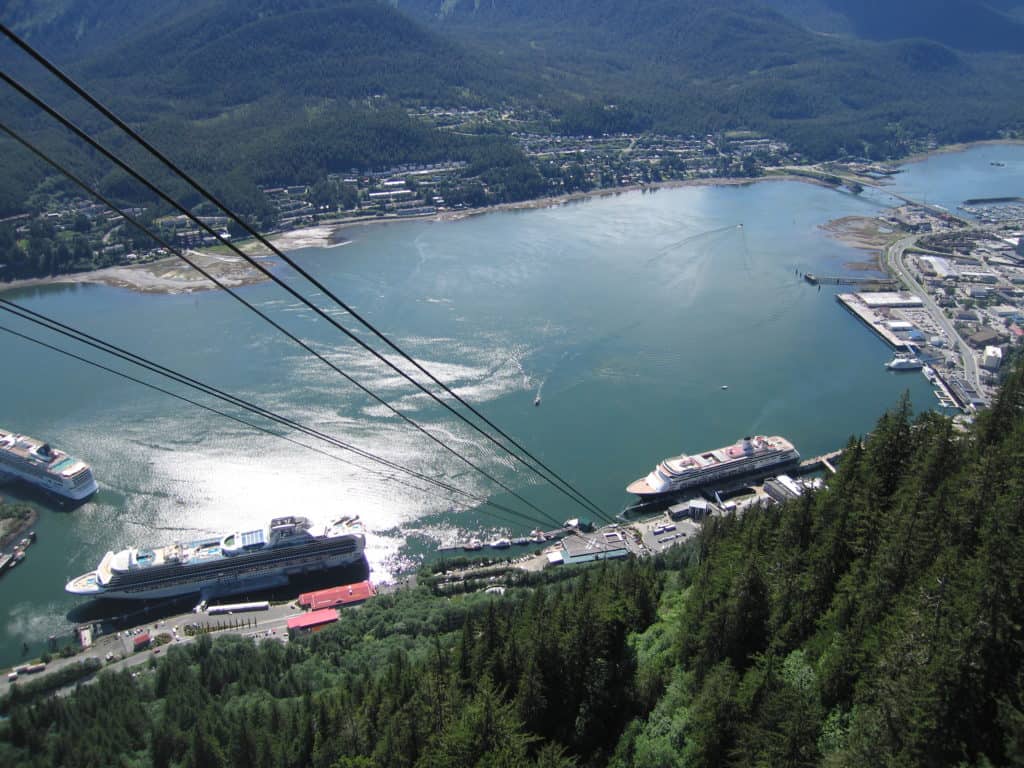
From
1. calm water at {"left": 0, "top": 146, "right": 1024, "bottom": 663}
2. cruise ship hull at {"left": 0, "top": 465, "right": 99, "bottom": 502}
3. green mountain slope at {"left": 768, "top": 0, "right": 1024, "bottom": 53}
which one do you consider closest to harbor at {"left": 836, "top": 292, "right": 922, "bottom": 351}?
calm water at {"left": 0, "top": 146, "right": 1024, "bottom": 663}

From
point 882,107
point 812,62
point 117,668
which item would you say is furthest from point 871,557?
point 812,62

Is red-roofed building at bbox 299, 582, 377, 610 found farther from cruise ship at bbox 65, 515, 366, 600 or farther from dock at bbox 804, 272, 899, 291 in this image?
dock at bbox 804, 272, 899, 291

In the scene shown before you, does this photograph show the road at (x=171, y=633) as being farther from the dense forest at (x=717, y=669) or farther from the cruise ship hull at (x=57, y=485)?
the cruise ship hull at (x=57, y=485)

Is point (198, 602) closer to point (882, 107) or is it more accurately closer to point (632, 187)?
point (632, 187)

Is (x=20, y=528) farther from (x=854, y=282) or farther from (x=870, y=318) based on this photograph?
(x=854, y=282)

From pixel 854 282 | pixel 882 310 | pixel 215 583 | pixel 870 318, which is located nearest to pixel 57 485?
pixel 215 583

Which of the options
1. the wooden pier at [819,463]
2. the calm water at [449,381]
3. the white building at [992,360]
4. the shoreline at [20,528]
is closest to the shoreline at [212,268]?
the calm water at [449,381]
